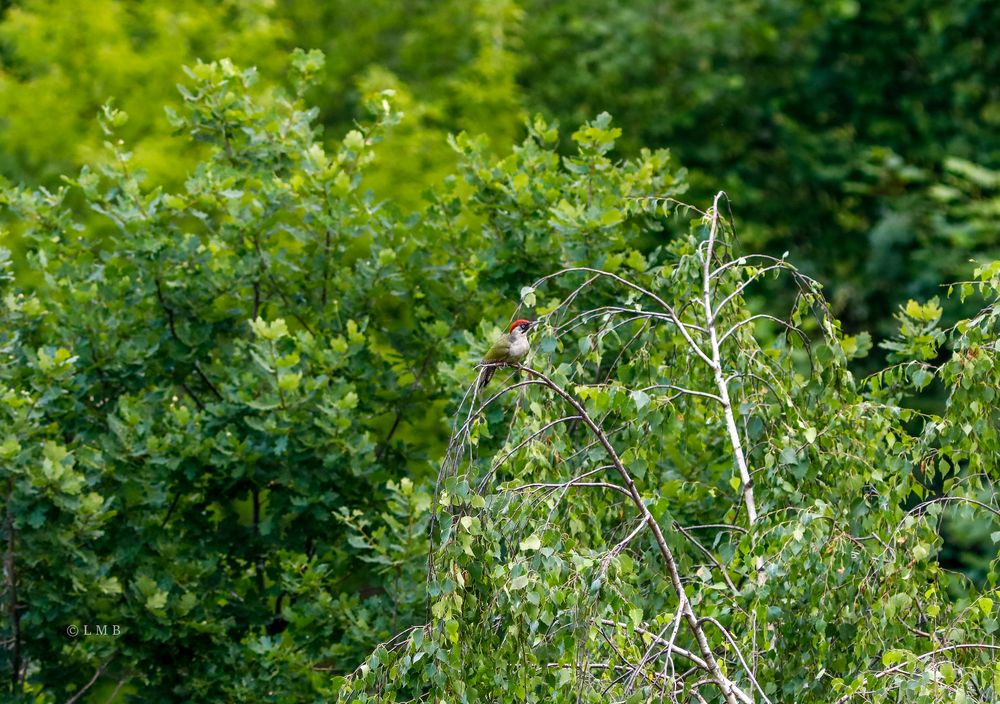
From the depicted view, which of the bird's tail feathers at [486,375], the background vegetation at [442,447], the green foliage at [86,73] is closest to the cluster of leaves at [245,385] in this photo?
the background vegetation at [442,447]

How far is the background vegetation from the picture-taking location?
4.40 meters

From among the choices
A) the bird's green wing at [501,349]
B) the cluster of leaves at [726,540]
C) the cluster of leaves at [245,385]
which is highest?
the bird's green wing at [501,349]

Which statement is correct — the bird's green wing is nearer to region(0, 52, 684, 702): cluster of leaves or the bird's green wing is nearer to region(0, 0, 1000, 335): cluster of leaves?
region(0, 52, 684, 702): cluster of leaves

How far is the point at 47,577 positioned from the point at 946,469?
4431 mm

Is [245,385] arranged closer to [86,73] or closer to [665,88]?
[86,73]

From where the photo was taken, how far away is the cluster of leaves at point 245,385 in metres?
6.68

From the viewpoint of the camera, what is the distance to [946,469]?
182 inches

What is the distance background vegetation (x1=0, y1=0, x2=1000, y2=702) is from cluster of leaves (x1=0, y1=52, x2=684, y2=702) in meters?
0.02

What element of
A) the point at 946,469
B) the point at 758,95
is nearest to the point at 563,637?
the point at 946,469

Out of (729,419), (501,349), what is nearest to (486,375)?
(501,349)

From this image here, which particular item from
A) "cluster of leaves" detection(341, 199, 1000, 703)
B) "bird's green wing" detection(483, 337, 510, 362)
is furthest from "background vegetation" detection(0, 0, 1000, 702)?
"bird's green wing" detection(483, 337, 510, 362)

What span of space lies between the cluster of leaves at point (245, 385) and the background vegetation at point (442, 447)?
0.07 feet

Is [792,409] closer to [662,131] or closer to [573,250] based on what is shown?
[573,250]

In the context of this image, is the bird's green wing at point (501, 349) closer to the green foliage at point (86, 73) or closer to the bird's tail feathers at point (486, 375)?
the bird's tail feathers at point (486, 375)
